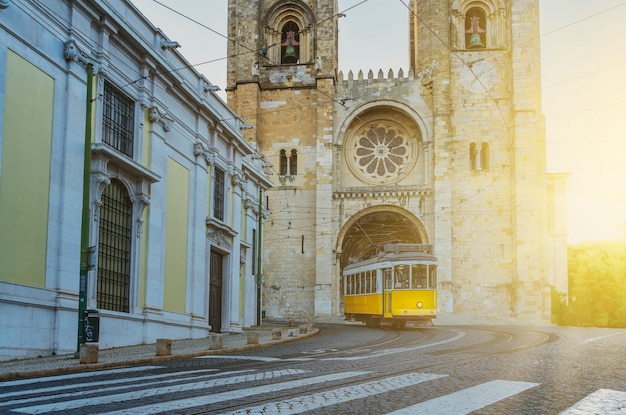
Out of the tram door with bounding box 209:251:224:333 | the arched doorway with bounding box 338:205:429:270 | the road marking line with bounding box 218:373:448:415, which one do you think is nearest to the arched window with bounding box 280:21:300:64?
the arched doorway with bounding box 338:205:429:270

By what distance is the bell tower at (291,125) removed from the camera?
41.9 meters

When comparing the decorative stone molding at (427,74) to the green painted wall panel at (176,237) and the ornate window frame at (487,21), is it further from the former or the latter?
the green painted wall panel at (176,237)

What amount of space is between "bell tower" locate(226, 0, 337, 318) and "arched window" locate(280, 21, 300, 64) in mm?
61

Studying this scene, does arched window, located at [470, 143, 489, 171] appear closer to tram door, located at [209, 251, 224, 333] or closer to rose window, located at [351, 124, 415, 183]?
rose window, located at [351, 124, 415, 183]

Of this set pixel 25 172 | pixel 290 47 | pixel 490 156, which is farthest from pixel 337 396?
pixel 290 47

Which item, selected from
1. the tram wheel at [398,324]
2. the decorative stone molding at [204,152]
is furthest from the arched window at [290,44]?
the tram wheel at [398,324]

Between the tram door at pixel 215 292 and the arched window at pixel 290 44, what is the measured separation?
20.5 metres

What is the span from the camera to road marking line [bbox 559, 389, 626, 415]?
6.52 m

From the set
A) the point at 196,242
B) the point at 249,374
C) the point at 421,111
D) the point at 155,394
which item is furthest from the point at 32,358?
the point at 421,111

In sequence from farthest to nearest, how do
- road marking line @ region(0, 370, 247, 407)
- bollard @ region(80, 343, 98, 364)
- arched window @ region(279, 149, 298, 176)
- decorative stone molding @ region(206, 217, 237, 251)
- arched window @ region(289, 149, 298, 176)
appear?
arched window @ region(289, 149, 298, 176) → arched window @ region(279, 149, 298, 176) → decorative stone molding @ region(206, 217, 237, 251) → bollard @ region(80, 343, 98, 364) → road marking line @ region(0, 370, 247, 407)

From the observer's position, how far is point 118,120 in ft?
59.3

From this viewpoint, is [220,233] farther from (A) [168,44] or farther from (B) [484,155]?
(B) [484,155]

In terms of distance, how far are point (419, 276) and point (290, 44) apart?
23.4 m

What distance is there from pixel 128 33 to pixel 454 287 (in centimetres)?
2641
